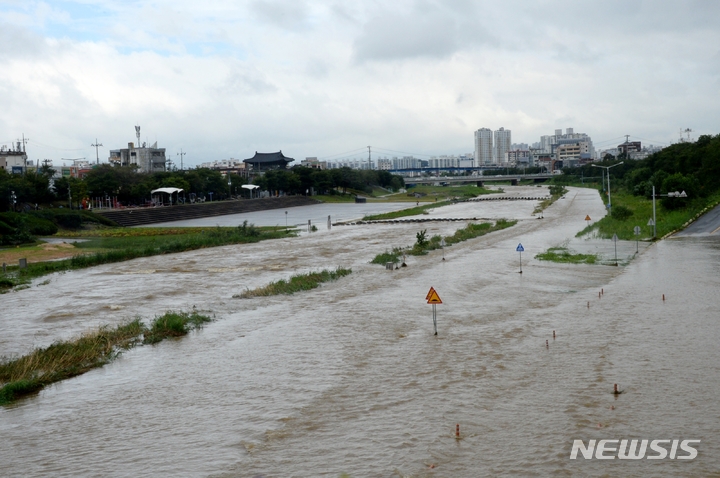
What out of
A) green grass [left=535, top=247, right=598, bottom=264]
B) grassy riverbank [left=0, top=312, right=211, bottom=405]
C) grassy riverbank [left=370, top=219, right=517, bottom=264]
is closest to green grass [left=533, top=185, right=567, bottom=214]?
grassy riverbank [left=370, top=219, right=517, bottom=264]

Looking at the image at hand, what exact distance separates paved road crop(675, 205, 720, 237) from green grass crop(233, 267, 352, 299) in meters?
20.8

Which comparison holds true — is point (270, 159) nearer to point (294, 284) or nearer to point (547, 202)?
point (547, 202)

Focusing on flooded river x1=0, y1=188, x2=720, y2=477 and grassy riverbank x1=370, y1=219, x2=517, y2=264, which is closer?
flooded river x1=0, y1=188, x2=720, y2=477

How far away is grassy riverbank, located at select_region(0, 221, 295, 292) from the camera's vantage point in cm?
2925

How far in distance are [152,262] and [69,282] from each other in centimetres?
612

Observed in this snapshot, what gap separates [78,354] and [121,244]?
26851 millimetres

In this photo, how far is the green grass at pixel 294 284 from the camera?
22.1m

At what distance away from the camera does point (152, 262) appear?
32.3 m

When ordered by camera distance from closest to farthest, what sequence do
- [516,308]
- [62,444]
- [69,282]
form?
[62,444] < [516,308] < [69,282]

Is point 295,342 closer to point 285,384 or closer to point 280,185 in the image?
point 285,384

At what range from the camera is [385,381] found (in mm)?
12391

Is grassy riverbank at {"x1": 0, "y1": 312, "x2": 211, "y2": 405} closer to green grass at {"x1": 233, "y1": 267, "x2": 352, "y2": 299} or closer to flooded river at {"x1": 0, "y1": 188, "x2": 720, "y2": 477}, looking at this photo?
flooded river at {"x1": 0, "y1": 188, "x2": 720, "y2": 477}

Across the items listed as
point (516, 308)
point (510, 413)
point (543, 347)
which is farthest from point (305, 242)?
point (510, 413)

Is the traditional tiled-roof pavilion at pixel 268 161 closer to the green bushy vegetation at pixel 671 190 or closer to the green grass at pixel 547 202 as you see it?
the green grass at pixel 547 202
